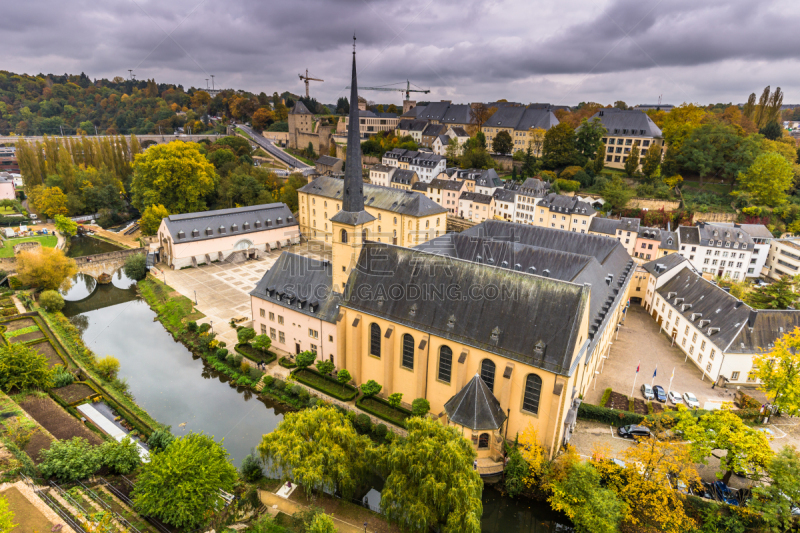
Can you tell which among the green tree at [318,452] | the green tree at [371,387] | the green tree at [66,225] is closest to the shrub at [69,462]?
the green tree at [318,452]

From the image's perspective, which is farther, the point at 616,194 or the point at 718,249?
the point at 616,194

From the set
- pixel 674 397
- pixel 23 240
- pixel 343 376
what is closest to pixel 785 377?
pixel 674 397

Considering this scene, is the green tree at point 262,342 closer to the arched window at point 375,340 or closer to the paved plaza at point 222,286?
the paved plaza at point 222,286

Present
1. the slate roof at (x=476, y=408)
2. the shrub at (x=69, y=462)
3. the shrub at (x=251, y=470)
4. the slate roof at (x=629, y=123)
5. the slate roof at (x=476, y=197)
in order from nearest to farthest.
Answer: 1. the shrub at (x=69, y=462)
2. the shrub at (x=251, y=470)
3. the slate roof at (x=476, y=408)
4. the slate roof at (x=476, y=197)
5. the slate roof at (x=629, y=123)

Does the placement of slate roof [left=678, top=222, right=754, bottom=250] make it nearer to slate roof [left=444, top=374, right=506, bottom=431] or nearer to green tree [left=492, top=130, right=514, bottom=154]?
slate roof [left=444, top=374, right=506, bottom=431]

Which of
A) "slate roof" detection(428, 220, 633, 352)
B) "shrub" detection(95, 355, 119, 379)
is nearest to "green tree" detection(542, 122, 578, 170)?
"slate roof" detection(428, 220, 633, 352)

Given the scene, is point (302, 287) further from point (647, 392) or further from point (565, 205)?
point (565, 205)
